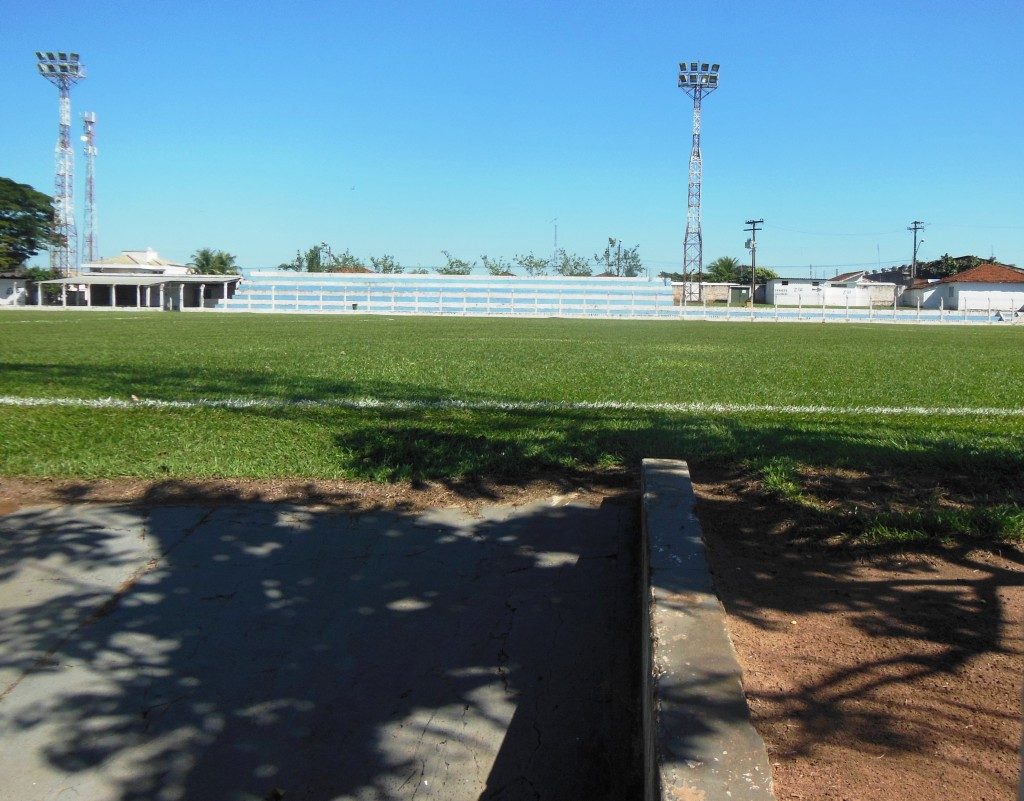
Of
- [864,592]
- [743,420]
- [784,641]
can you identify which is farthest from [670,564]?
[743,420]

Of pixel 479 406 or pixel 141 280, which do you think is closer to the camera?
pixel 479 406

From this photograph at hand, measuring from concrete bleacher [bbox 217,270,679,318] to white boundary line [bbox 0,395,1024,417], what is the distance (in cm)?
4649

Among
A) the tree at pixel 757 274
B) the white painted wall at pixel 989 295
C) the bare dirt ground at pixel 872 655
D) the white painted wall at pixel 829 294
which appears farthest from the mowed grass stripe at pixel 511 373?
the tree at pixel 757 274

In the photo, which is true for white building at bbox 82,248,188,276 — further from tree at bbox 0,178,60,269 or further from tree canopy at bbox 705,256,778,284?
tree canopy at bbox 705,256,778,284

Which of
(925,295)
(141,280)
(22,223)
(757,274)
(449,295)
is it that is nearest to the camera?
(449,295)

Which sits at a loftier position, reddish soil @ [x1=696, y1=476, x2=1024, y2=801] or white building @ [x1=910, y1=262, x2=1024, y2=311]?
white building @ [x1=910, y1=262, x2=1024, y2=311]

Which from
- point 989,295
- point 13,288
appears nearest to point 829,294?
point 989,295

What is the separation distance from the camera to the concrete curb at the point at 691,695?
2.00m

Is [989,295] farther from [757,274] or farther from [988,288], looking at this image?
[757,274]

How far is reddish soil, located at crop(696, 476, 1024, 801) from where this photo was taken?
2.13 meters

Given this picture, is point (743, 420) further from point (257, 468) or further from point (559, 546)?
point (257, 468)

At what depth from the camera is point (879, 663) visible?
2.70 meters

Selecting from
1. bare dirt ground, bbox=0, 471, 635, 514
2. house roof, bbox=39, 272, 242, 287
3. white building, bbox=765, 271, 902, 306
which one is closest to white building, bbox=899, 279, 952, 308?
white building, bbox=765, 271, 902, 306

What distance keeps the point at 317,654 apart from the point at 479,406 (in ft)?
14.9
